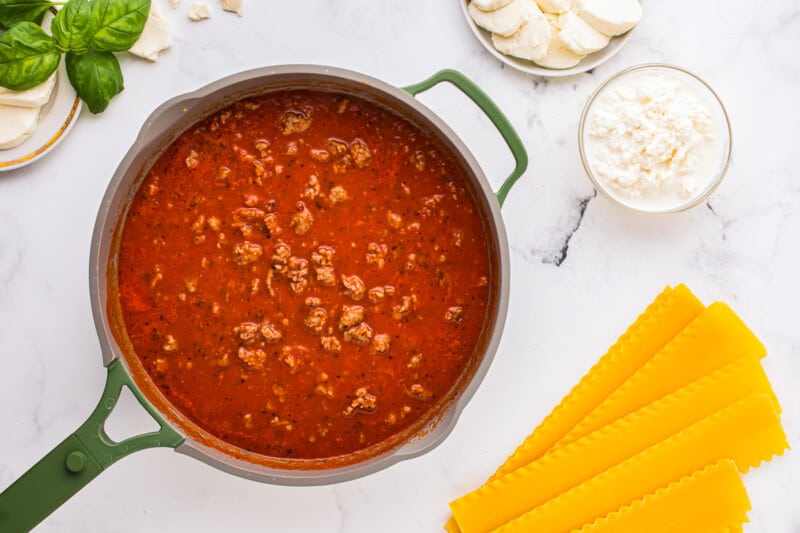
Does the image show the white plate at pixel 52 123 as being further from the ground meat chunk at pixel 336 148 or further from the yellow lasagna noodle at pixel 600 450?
the yellow lasagna noodle at pixel 600 450

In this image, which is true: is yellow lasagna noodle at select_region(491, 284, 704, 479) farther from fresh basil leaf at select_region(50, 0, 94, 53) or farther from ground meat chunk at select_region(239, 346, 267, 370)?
fresh basil leaf at select_region(50, 0, 94, 53)

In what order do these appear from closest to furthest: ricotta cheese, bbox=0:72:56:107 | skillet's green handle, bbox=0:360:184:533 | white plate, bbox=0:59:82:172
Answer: skillet's green handle, bbox=0:360:184:533 < ricotta cheese, bbox=0:72:56:107 < white plate, bbox=0:59:82:172

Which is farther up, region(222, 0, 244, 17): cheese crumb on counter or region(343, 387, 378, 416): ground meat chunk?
region(222, 0, 244, 17): cheese crumb on counter

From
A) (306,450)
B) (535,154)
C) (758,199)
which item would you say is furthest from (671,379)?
(306,450)

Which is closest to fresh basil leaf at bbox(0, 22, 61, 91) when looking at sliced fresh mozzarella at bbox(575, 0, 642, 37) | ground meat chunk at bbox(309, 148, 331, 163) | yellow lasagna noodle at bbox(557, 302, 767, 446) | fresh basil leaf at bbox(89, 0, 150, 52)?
fresh basil leaf at bbox(89, 0, 150, 52)

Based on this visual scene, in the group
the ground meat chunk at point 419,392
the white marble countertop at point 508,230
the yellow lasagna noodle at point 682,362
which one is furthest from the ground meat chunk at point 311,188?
the yellow lasagna noodle at point 682,362

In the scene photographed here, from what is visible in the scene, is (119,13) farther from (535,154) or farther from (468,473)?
(468,473)

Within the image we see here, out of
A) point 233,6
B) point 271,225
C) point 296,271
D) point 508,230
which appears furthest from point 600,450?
point 233,6
